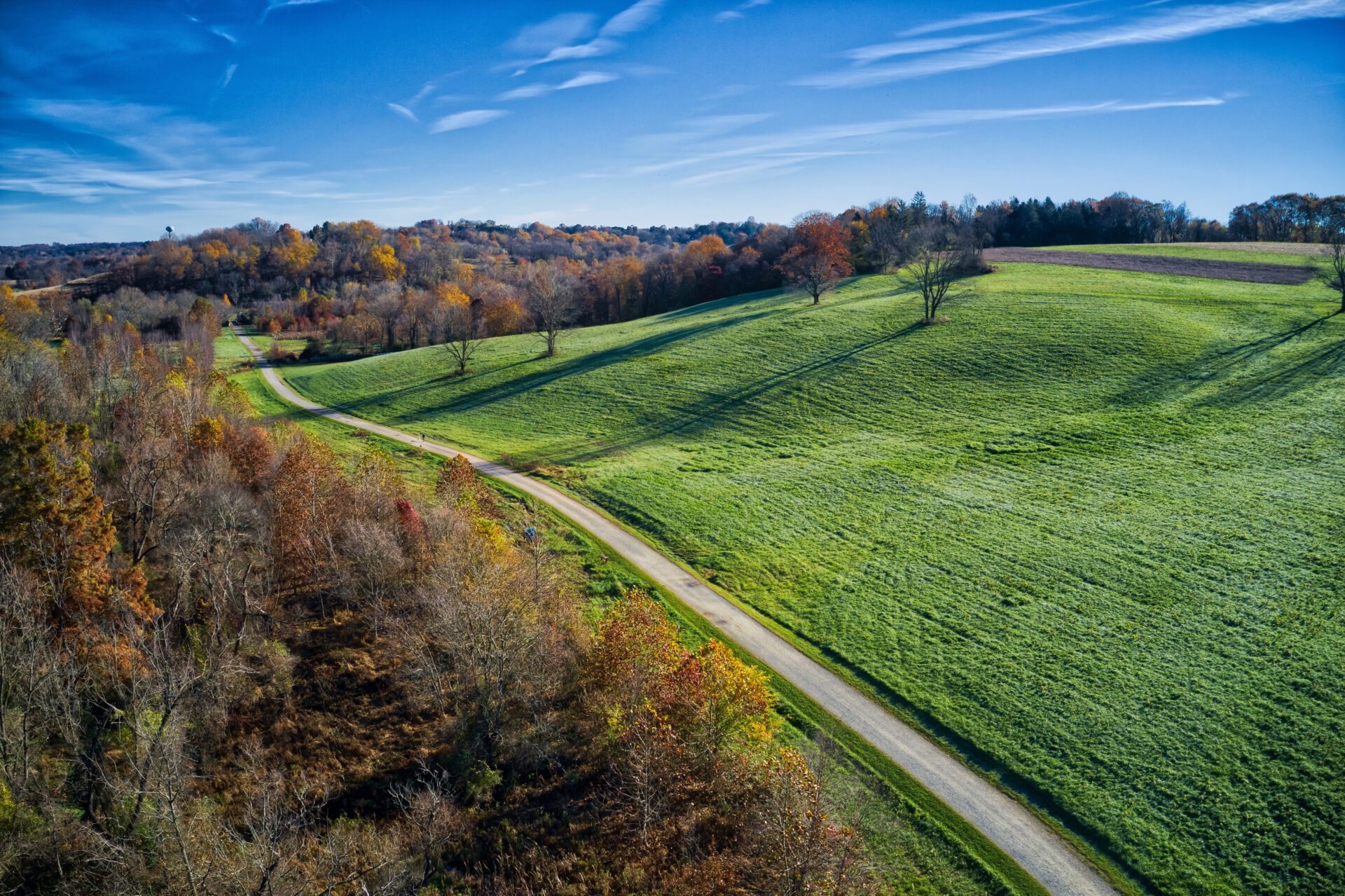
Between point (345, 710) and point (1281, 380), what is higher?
point (1281, 380)

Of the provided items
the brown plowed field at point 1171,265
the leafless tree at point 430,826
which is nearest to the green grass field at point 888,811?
the leafless tree at point 430,826

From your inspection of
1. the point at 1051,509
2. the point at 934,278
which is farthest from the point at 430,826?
the point at 934,278

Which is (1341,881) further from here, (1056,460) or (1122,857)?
(1056,460)

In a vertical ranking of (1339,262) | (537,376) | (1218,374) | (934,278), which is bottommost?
(1218,374)

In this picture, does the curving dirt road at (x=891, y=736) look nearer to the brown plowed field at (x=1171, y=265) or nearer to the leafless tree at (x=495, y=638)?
the leafless tree at (x=495, y=638)

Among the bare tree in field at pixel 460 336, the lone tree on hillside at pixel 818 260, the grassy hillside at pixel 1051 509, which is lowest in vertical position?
the grassy hillside at pixel 1051 509

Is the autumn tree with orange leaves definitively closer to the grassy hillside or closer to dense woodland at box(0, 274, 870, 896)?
dense woodland at box(0, 274, 870, 896)

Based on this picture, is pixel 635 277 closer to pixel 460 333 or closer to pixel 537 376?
pixel 460 333

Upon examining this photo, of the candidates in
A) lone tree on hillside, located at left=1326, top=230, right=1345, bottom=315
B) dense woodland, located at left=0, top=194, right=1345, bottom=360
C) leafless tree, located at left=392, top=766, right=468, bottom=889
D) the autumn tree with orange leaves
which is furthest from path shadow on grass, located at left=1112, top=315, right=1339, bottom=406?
the autumn tree with orange leaves
